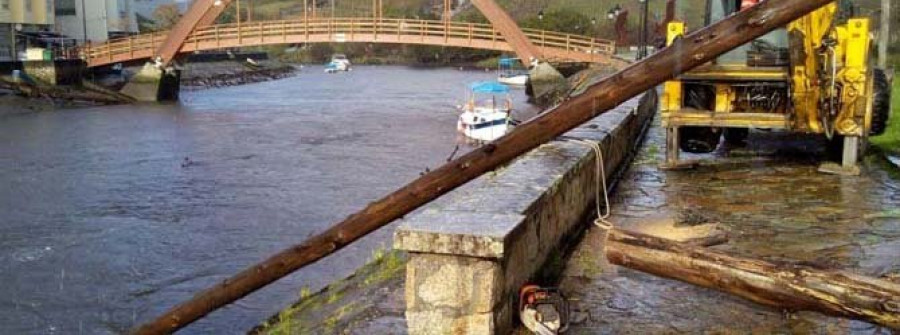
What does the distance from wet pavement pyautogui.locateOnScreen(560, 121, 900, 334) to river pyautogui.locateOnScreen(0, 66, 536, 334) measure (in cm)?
470

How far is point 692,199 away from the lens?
914 cm

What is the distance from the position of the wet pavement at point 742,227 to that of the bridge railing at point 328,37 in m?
32.9

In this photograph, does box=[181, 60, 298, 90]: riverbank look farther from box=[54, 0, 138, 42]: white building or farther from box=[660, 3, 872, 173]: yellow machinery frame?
box=[660, 3, 872, 173]: yellow machinery frame

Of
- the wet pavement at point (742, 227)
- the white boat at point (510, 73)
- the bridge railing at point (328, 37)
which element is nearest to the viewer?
the wet pavement at point (742, 227)

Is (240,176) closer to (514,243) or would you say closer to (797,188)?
(797,188)

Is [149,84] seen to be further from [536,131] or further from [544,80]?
[536,131]

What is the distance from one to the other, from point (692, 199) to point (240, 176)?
16.3m

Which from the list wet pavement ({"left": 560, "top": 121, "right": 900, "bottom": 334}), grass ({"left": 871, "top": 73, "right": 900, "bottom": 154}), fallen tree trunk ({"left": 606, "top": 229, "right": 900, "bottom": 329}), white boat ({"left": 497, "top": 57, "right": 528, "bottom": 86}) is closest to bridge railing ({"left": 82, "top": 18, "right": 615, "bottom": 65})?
white boat ({"left": 497, "top": 57, "right": 528, "bottom": 86})

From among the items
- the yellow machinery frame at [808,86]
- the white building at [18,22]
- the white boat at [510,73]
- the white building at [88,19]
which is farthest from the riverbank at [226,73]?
the yellow machinery frame at [808,86]

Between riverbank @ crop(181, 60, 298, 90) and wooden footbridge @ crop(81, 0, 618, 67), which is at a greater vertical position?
wooden footbridge @ crop(81, 0, 618, 67)

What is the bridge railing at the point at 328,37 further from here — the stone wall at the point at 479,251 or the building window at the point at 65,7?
the stone wall at the point at 479,251

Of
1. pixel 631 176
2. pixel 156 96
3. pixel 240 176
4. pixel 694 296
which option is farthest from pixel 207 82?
pixel 694 296

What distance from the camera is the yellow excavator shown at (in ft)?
32.9

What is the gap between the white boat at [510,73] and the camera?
64.0 metres
